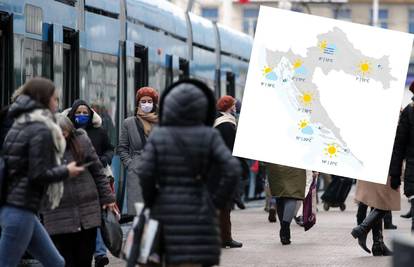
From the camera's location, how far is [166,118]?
27.5 feet

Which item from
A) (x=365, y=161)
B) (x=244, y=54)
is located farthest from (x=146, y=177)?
(x=244, y=54)

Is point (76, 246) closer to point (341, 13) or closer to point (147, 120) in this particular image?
point (147, 120)

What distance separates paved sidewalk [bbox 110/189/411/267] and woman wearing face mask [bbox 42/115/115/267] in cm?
277

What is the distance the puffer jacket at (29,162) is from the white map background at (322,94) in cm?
558

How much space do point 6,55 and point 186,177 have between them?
16.5 feet

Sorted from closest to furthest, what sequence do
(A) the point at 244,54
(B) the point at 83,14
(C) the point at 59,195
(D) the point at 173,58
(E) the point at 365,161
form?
1. (C) the point at 59,195
2. (E) the point at 365,161
3. (B) the point at 83,14
4. (D) the point at 173,58
5. (A) the point at 244,54

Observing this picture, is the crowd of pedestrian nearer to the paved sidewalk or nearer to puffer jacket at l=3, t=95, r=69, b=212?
puffer jacket at l=3, t=95, r=69, b=212

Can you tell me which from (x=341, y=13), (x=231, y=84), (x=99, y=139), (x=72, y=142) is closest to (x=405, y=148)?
(x=99, y=139)

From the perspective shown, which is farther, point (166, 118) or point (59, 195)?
point (59, 195)

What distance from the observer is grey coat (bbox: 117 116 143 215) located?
1348 centimetres

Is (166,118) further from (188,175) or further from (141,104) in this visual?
(141,104)

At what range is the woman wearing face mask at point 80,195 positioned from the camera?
34.4 feet

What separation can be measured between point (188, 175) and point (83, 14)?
7892 mm

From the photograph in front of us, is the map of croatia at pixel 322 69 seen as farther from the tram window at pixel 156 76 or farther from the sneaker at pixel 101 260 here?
the tram window at pixel 156 76
